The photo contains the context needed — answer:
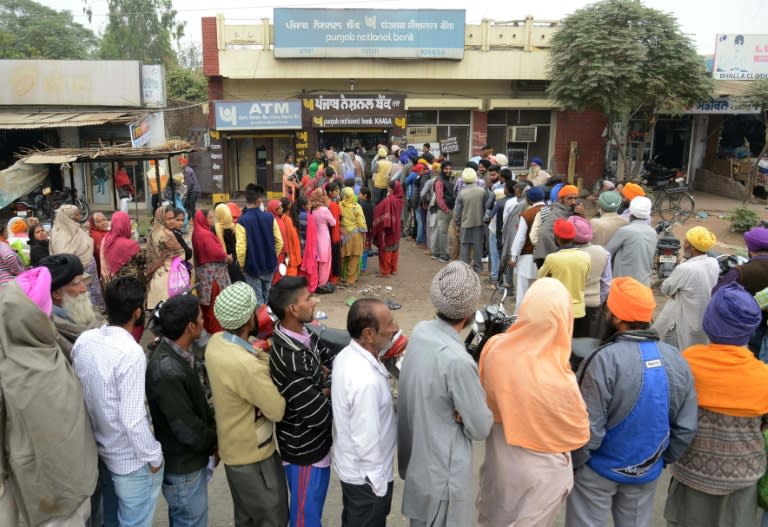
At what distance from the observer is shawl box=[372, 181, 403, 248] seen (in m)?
9.25

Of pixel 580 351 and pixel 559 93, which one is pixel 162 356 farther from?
pixel 559 93

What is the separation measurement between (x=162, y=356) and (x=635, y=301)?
2.23 meters

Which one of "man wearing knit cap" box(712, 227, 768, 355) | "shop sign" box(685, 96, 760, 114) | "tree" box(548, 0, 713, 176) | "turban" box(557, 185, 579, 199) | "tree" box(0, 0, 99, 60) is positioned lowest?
"man wearing knit cap" box(712, 227, 768, 355)

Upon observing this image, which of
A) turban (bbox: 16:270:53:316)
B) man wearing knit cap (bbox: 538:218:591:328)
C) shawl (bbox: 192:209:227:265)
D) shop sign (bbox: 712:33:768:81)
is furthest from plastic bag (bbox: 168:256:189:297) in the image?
shop sign (bbox: 712:33:768:81)

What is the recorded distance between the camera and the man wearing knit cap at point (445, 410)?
2500 mm

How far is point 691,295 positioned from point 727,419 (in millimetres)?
2038

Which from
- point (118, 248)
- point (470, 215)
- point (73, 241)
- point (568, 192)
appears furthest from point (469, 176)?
point (73, 241)

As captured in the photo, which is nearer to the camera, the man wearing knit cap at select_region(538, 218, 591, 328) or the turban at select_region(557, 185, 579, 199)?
the man wearing knit cap at select_region(538, 218, 591, 328)

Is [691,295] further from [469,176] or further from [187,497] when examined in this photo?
[469,176]

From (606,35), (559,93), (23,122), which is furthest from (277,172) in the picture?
(606,35)

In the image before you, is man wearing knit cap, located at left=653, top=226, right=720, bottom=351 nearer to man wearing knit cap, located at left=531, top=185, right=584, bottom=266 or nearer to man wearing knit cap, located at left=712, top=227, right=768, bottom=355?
man wearing knit cap, located at left=712, top=227, right=768, bottom=355

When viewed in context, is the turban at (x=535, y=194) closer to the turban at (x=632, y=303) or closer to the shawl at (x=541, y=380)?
the turban at (x=632, y=303)

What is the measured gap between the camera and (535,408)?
Result: 257 cm

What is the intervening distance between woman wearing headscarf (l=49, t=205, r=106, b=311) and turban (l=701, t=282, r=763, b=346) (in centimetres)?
555
